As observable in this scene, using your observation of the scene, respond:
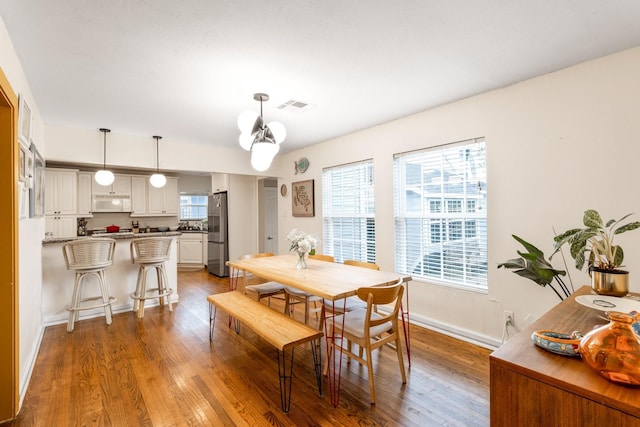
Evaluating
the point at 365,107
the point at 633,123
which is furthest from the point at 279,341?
the point at 633,123

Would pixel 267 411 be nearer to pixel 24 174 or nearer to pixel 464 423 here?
pixel 464 423

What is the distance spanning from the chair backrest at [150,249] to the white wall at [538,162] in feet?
10.4

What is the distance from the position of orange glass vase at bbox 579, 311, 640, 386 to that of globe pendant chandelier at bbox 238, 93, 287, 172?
2188 millimetres

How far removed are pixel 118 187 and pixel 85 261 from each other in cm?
343

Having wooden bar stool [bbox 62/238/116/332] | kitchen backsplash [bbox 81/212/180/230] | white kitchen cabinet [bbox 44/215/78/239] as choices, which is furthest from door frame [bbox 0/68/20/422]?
kitchen backsplash [bbox 81/212/180/230]

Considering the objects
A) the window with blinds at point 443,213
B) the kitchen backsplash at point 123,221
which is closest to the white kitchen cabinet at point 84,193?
the kitchen backsplash at point 123,221

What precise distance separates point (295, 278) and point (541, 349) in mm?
1727

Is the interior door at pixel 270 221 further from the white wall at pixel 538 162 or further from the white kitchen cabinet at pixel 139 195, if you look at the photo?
the white wall at pixel 538 162

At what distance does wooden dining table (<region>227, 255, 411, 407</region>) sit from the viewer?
2.08 metres

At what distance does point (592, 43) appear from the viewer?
204cm

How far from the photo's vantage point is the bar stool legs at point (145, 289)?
12.3 ft

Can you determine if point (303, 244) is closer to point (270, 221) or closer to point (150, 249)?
point (150, 249)

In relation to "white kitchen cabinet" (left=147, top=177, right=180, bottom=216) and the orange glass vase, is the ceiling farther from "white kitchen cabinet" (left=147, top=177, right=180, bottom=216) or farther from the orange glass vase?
"white kitchen cabinet" (left=147, top=177, right=180, bottom=216)

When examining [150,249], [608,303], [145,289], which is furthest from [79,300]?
[608,303]
